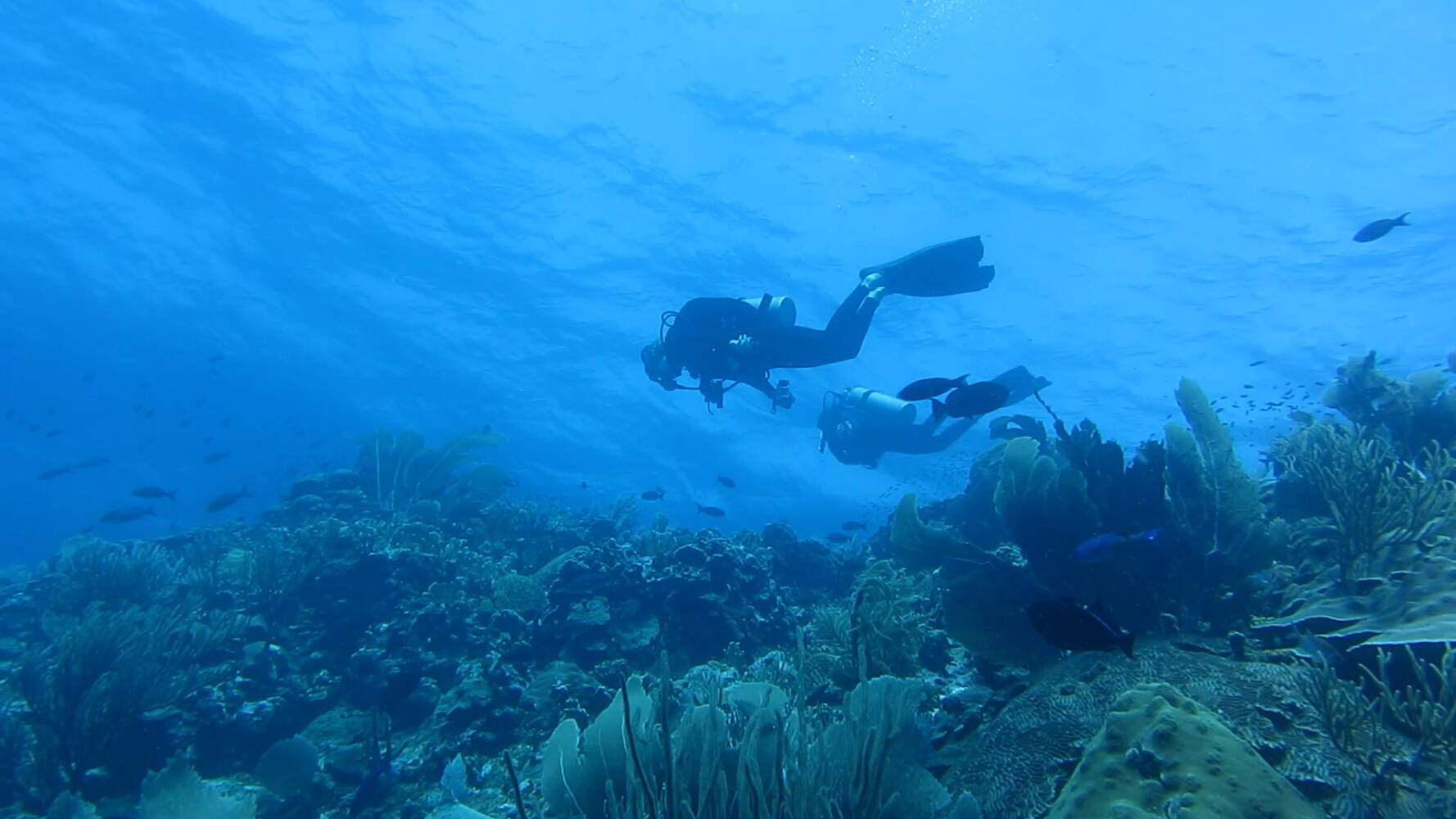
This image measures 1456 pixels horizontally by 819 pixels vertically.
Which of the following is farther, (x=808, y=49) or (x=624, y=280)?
(x=624, y=280)

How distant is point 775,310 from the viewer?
11.2m

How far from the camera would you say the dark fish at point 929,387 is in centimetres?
536

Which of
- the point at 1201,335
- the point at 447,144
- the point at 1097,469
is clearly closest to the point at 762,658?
the point at 1097,469

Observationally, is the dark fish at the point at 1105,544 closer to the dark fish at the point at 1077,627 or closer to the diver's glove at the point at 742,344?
the dark fish at the point at 1077,627

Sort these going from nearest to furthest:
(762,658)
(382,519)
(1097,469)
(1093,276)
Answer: (1097,469) → (762,658) → (382,519) → (1093,276)

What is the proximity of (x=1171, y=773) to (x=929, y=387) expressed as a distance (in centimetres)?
320

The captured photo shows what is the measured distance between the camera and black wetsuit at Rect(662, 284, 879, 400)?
11.0m

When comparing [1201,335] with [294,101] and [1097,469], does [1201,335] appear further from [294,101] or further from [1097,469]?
[294,101]

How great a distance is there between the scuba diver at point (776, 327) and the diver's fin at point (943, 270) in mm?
14

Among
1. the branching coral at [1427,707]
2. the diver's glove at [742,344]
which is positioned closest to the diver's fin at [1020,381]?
the diver's glove at [742,344]

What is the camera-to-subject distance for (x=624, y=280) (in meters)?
27.0

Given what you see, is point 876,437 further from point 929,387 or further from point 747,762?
point 747,762

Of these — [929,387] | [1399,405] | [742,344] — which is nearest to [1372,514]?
[929,387]

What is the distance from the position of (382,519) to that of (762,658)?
907 cm
